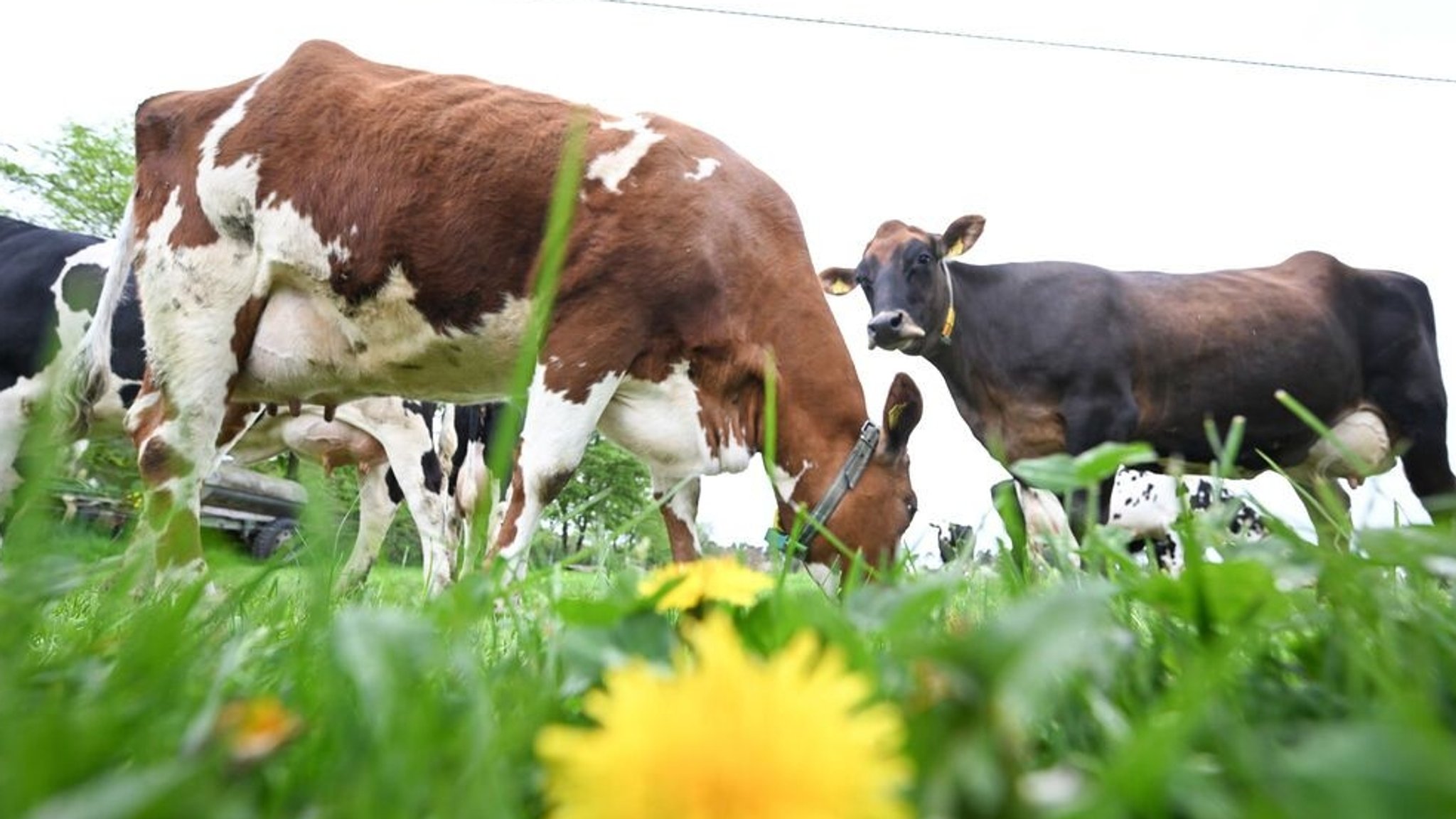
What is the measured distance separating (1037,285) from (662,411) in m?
4.24

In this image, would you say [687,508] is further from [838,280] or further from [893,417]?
[838,280]

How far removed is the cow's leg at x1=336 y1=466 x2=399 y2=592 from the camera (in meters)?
7.88

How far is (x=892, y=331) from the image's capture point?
21.6 feet

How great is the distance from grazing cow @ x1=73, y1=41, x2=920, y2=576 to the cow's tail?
0.03 metres

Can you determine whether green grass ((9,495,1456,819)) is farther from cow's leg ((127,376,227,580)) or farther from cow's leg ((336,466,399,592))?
cow's leg ((336,466,399,592))

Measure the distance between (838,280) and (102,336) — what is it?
4842mm

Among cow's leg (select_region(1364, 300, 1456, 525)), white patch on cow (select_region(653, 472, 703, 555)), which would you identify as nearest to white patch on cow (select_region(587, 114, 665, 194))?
white patch on cow (select_region(653, 472, 703, 555))

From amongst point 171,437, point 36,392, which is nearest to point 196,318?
point 171,437

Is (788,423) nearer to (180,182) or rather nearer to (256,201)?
(256,201)

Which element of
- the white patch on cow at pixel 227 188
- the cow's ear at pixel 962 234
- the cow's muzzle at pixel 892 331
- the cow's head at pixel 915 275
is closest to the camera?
the white patch on cow at pixel 227 188

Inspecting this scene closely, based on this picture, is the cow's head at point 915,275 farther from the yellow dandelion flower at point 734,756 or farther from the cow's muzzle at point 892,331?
the yellow dandelion flower at point 734,756

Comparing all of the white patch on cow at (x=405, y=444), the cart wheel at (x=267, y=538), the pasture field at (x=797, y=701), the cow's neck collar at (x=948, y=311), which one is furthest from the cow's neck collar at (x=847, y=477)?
the cart wheel at (x=267, y=538)

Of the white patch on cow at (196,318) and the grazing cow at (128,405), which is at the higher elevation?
the white patch on cow at (196,318)

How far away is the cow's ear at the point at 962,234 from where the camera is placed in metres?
7.66
